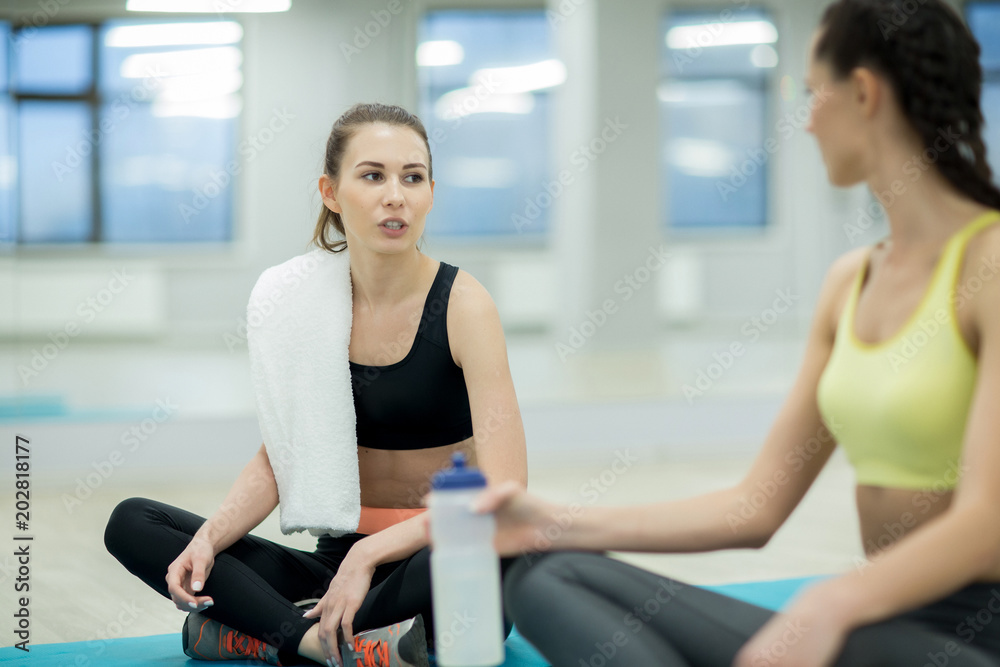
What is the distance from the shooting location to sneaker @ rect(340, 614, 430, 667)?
138 cm

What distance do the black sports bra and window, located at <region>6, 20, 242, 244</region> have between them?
6.58ft

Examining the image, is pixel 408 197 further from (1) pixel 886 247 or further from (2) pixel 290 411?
(1) pixel 886 247

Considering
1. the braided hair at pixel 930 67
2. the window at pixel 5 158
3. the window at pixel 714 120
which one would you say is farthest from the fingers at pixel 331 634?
the window at pixel 714 120

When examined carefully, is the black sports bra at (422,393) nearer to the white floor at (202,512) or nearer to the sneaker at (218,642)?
the sneaker at (218,642)

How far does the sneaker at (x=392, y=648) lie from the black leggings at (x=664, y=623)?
0.42 meters

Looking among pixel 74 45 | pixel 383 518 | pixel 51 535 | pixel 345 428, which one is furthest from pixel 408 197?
pixel 74 45

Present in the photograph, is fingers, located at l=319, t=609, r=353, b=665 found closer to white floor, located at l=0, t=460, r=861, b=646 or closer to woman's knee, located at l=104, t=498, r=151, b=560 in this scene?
woman's knee, located at l=104, t=498, r=151, b=560

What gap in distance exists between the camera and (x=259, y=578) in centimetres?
151

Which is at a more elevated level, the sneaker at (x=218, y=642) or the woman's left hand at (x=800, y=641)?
the woman's left hand at (x=800, y=641)

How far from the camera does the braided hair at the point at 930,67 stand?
2.68 feet

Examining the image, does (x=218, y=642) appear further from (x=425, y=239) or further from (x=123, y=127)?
(x=123, y=127)

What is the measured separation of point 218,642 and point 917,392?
1157 mm

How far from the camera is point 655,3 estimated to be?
14.8 feet

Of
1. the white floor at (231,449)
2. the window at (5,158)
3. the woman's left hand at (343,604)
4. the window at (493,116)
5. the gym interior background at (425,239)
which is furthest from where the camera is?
the window at (493,116)
